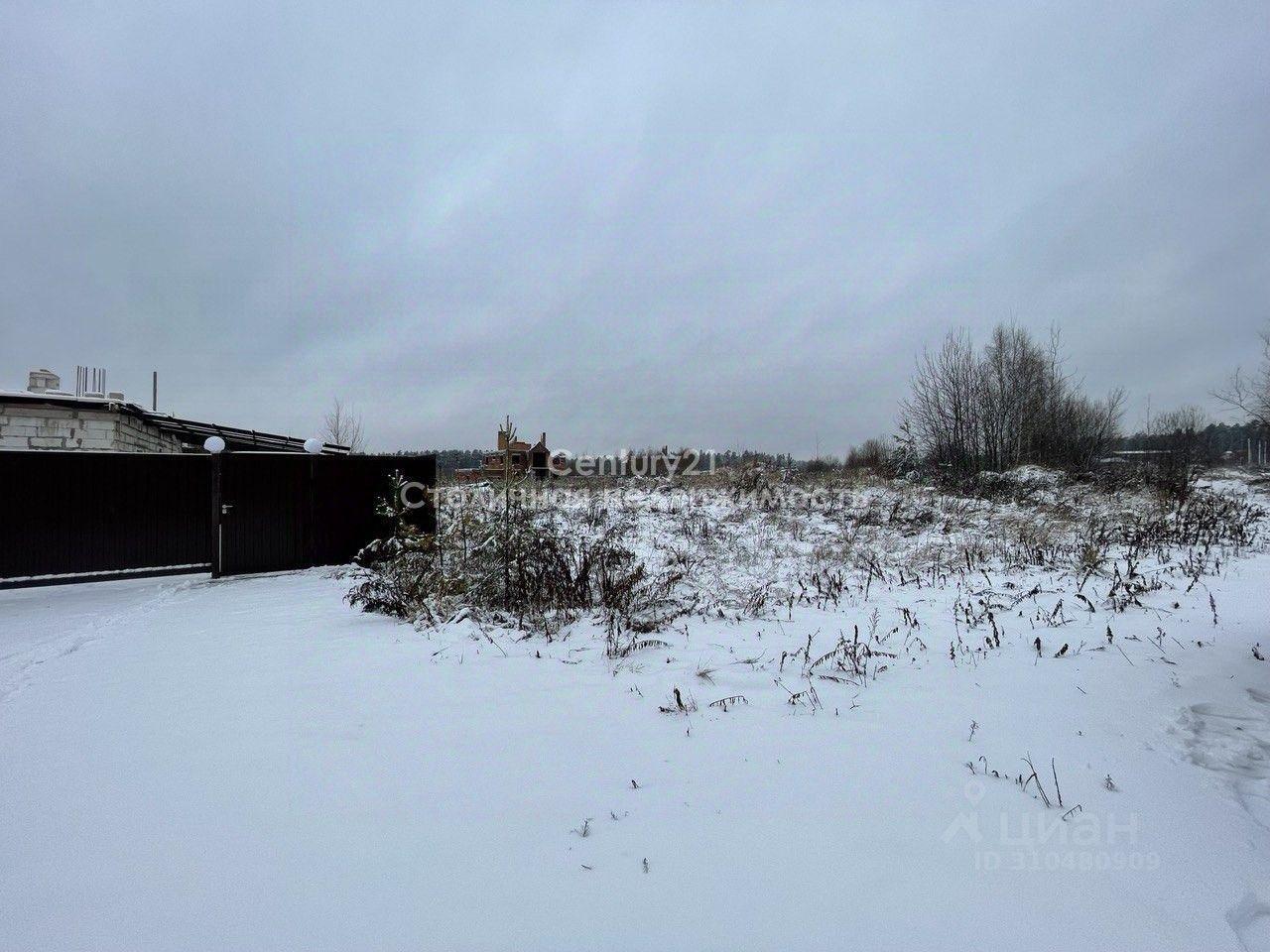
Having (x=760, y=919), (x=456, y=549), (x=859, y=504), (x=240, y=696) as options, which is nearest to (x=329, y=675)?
(x=240, y=696)

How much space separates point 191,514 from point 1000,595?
1046 centimetres

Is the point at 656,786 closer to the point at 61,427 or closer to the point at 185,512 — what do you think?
the point at 185,512

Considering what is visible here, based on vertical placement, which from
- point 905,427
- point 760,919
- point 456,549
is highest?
point 905,427

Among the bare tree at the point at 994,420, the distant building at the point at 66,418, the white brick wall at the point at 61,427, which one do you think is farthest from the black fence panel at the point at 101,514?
the bare tree at the point at 994,420

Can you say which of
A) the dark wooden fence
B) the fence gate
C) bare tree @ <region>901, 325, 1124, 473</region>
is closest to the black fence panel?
the dark wooden fence

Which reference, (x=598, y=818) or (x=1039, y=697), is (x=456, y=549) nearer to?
(x=598, y=818)

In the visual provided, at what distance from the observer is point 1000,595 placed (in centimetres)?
515

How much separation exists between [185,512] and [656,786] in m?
8.70

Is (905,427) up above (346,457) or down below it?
above

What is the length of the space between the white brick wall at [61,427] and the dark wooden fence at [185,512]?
368 cm

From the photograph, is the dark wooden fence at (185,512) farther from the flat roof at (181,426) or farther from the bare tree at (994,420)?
the bare tree at (994,420)

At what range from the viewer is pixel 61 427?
10.6 metres

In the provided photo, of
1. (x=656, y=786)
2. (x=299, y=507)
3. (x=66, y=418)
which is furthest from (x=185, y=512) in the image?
(x=656, y=786)

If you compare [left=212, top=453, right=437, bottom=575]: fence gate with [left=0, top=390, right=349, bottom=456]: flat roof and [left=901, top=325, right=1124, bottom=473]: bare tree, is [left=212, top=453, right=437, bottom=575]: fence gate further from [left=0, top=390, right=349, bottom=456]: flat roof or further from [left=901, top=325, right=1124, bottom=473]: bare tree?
[left=901, top=325, right=1124, bottom=473]: bare tree
